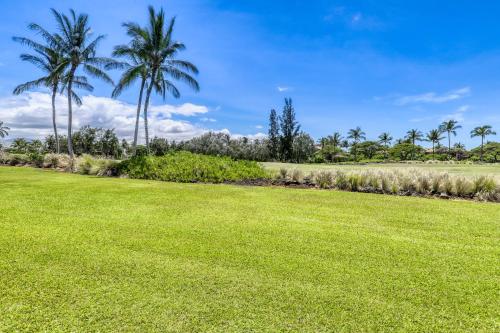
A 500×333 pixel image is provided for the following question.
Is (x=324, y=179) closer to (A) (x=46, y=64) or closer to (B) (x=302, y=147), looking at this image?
(A) (x=46, y=64)

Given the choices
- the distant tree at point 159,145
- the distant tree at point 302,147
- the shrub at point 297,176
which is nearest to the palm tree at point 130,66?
the shrub at point 297,176

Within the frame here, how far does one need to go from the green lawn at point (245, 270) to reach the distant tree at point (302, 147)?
150 ft

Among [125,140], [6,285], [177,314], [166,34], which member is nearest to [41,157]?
[166,34]

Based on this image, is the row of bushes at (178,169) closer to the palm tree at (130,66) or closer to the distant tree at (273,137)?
the palm tree at (130,66)

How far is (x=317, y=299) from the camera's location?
8.54 ft

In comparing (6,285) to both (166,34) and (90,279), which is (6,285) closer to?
(90,279)

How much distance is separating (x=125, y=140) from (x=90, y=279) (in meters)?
65.8

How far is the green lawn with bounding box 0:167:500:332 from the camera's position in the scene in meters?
2.32

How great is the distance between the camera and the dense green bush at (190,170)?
1184cm

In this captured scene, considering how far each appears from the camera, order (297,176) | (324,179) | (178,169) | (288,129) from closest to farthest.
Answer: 1. (324,179)
2. (297,176)
3. (178,169)
4. (288,129)

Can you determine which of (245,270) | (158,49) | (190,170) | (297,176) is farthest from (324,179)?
(158,49)

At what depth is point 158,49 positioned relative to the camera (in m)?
19.9

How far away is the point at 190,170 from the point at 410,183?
7661 mm

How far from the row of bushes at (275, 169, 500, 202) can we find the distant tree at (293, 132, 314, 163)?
40628 millimetres
